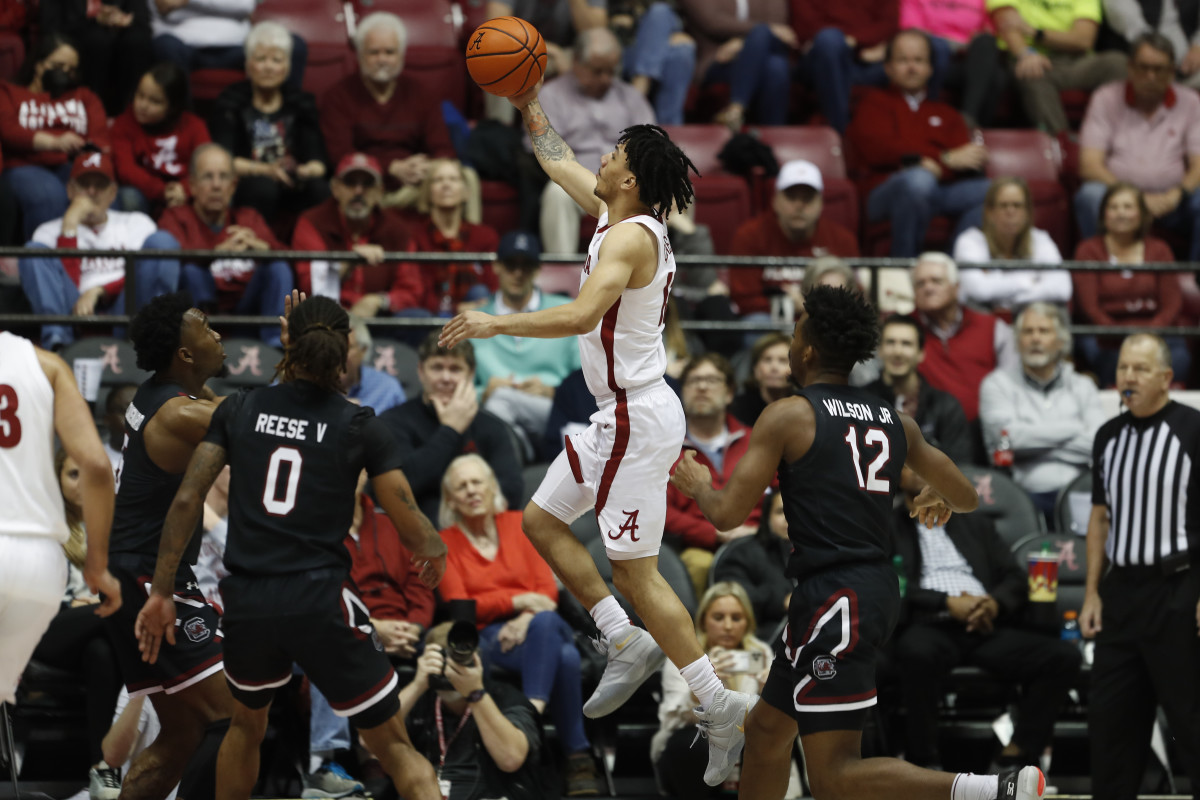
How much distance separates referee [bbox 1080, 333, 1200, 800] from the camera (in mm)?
6379

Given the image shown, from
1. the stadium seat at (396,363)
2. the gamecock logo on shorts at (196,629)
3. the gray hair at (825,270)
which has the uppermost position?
the gray hair at (825,270)

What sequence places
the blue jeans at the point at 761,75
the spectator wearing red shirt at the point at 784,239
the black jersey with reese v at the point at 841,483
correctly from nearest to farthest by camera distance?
1. the black jersey with reese v at the point at 841,483
2. the spectator wearing red shirt at the point at 784,239
3. the blue jeans at the point at 761,75

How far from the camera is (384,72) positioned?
999cm

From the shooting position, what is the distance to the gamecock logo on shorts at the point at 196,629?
568 cm

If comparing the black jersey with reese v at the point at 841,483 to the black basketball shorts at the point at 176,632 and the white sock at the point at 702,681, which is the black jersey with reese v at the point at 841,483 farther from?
the black basketball shorts at the point at 176,632

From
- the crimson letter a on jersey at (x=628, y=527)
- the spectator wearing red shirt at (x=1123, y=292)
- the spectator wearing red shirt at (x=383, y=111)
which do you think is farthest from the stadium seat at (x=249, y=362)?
the spectator wearing red shirt at (x=1123, y=292)

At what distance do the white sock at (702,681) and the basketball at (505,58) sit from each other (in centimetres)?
225

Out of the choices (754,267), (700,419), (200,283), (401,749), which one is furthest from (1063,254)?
(401,749)

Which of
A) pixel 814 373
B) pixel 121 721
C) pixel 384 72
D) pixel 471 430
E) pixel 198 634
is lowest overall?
pixel 121 721

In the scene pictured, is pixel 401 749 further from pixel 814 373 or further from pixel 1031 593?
pixel 1031 593

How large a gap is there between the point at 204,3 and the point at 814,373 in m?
6.89

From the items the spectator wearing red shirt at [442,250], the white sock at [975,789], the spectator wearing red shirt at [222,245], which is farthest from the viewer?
the spectator wearing red shirt at [442,250]

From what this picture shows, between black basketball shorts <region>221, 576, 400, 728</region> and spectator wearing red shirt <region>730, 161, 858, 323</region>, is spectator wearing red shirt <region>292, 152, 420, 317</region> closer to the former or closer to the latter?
spectator wearing red shirt <region>730, 161, 858, 323</region>

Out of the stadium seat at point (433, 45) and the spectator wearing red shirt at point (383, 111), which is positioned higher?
the stadium seat at point (433, 45)
